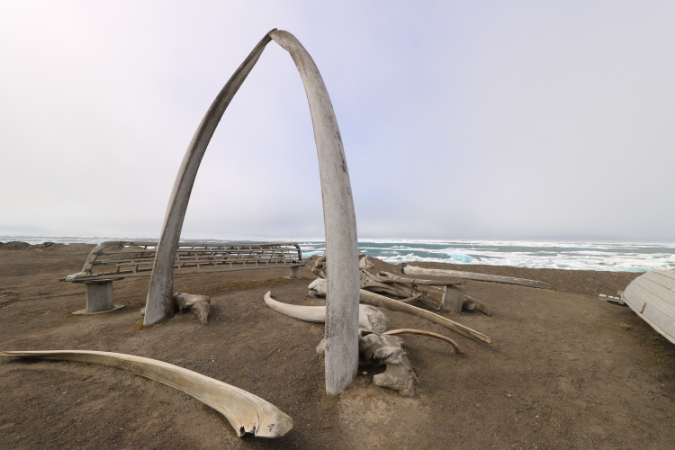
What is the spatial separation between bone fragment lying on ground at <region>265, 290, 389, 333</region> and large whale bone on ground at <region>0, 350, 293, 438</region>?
2297 millimetres

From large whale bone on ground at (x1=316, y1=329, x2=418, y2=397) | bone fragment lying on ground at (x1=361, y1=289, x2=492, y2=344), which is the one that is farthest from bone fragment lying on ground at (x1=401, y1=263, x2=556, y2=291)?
large whale bone on ground at (x1=316, y1=329, x2=418, y2=397)

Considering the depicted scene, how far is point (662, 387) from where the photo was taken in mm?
3006

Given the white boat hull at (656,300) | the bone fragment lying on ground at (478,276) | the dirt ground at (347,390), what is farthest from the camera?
the bone fragment lying on ground at (478,276)

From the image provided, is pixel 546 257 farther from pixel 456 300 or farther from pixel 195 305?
pixel 195 305

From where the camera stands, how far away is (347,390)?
2848mm

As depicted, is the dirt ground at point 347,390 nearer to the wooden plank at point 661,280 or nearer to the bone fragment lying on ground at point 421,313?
the bone fragment lying on ground at point 421,313

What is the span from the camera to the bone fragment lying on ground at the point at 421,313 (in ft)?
13.6

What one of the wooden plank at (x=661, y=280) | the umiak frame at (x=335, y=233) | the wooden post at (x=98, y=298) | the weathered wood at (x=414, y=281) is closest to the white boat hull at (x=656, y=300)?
the wooden plank at (x=661, y=280)

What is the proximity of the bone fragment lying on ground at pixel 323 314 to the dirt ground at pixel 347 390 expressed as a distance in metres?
0.16

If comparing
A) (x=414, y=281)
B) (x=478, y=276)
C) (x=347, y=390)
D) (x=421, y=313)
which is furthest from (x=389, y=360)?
(x=478, y=276)

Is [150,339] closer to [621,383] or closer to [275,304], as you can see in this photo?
[275,304]

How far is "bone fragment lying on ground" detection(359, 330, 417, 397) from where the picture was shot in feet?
9.15

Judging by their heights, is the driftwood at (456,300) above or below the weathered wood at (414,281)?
below

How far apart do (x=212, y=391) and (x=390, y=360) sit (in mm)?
1853
